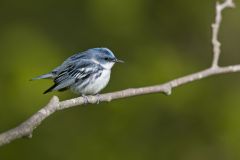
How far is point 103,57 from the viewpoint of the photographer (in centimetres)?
477

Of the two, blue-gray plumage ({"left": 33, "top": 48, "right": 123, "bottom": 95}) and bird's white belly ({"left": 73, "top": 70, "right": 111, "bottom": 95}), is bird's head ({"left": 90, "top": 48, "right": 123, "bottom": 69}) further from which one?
bird's white belly ({"left": 73, "top": 70, "right": 111, "bottom": 95})

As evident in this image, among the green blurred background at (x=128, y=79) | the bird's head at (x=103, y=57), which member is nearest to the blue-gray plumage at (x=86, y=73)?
the bird's head at (x=103, y=57)

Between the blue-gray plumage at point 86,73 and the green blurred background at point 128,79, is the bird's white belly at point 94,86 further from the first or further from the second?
the green blurred background at point 128,79

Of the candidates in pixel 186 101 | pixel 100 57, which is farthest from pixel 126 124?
pixel 100 57

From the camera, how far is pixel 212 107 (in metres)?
7.14

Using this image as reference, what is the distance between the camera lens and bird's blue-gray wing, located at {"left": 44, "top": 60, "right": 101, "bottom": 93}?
4676 millimetres

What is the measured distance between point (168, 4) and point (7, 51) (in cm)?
170

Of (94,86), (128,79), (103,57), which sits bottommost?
(128,79)

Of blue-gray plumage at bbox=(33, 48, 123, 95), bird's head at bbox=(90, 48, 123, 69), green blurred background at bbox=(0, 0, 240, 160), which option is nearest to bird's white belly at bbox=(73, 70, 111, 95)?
blue-gray plumage at bbox=(33, 48, 123, 95)

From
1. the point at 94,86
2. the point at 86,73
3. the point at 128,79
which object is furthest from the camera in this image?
the point at 128,79

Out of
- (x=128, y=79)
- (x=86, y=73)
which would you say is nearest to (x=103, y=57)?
(x=86, y=73)

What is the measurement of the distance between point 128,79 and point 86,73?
223 cm

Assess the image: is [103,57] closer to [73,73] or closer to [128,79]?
[73,73]

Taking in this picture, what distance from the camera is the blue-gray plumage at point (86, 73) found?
4.66 m
